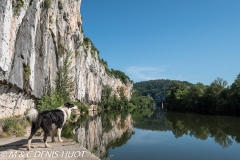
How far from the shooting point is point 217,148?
1750 centimetres

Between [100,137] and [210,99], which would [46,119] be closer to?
[100,137]

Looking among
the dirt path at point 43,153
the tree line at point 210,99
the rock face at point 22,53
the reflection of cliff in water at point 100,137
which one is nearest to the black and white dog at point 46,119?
the dirt path at point 43,153

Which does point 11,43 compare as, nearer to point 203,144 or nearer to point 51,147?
point 51,147

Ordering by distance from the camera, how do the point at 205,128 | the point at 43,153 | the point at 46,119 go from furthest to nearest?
1. the point at 205,128
2. the point at 46,119
3. the point at 43,153

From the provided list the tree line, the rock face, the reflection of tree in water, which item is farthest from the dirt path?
the tree line

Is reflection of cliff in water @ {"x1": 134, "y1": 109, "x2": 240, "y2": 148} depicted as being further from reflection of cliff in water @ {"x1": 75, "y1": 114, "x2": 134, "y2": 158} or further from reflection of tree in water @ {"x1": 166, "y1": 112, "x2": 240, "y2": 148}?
reflection of cliff in water @ {"x1": 75, "y1": 114, "x2": 134, "y2": 158}

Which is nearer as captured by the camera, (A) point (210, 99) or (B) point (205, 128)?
(B) point (205, 128)

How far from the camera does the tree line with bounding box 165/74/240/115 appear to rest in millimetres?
54031

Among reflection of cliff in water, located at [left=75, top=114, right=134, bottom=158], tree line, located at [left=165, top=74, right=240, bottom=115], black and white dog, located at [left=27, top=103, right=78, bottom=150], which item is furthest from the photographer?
tree line, located at [left=165, top=74, right=240, bottom=115]

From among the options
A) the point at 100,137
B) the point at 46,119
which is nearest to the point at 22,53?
the point at 46,119

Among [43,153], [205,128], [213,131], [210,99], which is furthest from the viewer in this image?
[210,99]

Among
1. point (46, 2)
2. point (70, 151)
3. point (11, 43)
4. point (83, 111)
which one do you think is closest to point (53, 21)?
point (46, 2)

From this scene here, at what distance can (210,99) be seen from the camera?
67.2 metres

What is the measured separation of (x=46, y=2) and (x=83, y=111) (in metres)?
30.2
